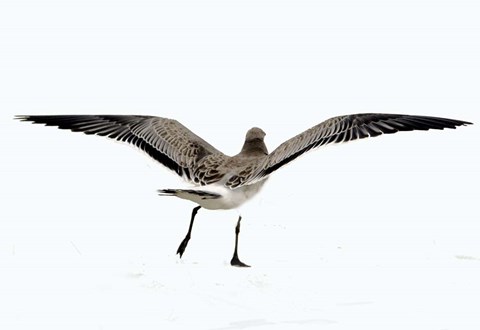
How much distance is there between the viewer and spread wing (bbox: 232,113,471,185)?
9.68 m

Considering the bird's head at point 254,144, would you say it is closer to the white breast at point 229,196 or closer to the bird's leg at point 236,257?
the white breast at point 229,196

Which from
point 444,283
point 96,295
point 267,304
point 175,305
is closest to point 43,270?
point 96,295

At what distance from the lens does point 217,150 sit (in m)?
11.4

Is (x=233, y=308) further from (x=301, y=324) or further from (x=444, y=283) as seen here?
(x=444, y=283)

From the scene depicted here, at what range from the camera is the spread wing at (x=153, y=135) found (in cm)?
1108

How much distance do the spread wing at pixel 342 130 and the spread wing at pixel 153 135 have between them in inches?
39.7

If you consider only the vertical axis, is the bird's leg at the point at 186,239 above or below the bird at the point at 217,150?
below

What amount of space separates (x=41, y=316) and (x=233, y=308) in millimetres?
1861

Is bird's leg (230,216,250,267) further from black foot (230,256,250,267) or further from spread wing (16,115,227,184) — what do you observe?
spread wing (16,115,227,184)

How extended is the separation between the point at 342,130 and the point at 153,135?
103 inches

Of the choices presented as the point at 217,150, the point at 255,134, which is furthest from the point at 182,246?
the point at 255,134

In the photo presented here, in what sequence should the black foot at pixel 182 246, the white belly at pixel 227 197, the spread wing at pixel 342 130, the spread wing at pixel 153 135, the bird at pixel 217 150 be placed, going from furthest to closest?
1. the spread wing at pixel 153 135
2. the black foot at pixel 182 246
3. the white belly at pixel 227 197
4. the bird at pixel 217 150
5. the spread wing at pixel 342 130

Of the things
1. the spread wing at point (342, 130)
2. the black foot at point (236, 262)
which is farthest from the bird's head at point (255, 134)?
the black foot at point (236, 262)

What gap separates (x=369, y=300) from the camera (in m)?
9.49
